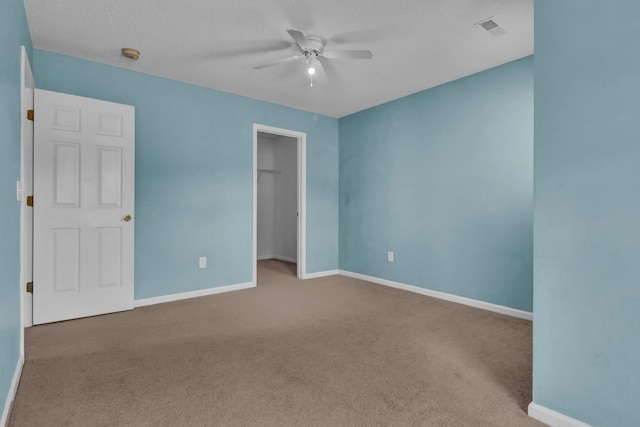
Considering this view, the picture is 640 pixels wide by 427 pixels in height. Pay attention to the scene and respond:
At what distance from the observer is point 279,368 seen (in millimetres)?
2107

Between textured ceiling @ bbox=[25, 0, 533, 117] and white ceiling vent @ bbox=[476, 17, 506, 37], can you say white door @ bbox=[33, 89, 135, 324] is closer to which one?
textured ceiling @ bbox=[25, 0, 533, 117]

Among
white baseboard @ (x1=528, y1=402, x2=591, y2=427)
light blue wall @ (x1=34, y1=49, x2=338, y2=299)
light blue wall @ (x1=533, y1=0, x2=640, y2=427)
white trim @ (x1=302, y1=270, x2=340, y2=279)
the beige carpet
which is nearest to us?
light blue wall @ (x1=533, y1=0, x2=640, y2=427)

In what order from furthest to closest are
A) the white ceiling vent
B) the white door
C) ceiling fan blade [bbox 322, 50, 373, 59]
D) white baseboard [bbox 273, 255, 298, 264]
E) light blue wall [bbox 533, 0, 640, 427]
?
white baseboard [bbox 273, 255, 298, 264] → the white door → ceiling fan blade [bbox 322, 50, 373, 59] → the white ceiling vent → light blue wall [bbox 533, 0, 640, 427]

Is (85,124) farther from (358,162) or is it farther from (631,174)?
(631,174)

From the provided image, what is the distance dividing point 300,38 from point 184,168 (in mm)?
2053

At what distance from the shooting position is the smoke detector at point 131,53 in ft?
9.61

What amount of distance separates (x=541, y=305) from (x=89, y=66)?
411cm

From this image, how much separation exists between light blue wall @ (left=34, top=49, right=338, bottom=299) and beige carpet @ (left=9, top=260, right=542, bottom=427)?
630 mm

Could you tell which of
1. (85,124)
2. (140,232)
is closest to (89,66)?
(85,124)

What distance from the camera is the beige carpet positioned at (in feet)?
5.39

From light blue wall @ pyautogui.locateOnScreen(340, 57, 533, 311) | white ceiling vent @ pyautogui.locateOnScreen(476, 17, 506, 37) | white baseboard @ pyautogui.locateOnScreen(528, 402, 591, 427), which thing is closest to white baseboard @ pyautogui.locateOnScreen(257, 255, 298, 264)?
light blue wall @ pyautogui.locateOnScreen(340, 57, 533, 311)

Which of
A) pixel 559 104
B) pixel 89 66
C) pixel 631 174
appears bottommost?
pixel 631 174

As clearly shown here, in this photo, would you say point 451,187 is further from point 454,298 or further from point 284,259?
point 284,259

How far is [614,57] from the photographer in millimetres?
1401
